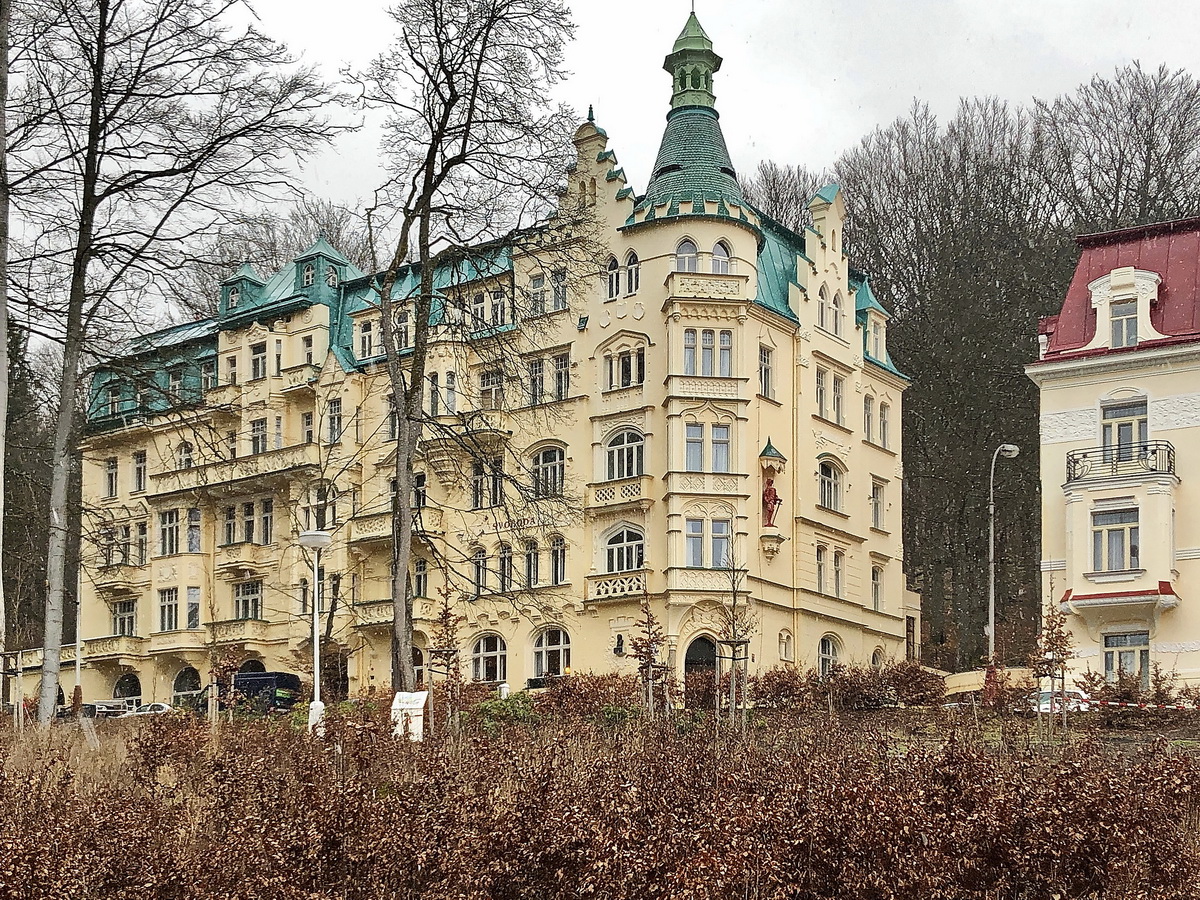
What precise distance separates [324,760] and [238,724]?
5.70 meters

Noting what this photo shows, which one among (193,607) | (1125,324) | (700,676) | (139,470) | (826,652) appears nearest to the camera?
(700,676)

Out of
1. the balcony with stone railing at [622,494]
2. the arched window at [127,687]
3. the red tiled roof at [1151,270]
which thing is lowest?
the arched window at [127,687]

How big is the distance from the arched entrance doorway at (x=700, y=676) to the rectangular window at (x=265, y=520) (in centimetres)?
1775

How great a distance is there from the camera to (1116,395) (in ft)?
128

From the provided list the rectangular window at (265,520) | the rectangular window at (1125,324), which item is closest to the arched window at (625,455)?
the rectangular window at (1125,324)

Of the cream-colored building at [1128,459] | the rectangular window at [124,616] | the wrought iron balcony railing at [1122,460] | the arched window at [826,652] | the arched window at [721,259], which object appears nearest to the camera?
the cream-colored building at [1128,459]

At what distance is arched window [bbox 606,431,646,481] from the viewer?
149ft

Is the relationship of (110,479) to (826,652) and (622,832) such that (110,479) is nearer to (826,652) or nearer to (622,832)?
(826,652)

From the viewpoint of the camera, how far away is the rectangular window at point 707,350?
44938mm

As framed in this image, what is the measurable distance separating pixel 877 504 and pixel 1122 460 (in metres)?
13.5

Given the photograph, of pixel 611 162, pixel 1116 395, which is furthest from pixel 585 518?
pixel 1116 395

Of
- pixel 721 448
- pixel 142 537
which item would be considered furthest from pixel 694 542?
pixel 142 537

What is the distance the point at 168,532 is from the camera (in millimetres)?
57000

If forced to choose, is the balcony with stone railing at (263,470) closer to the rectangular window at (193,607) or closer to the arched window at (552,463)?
the rectangular window at (193,607)
